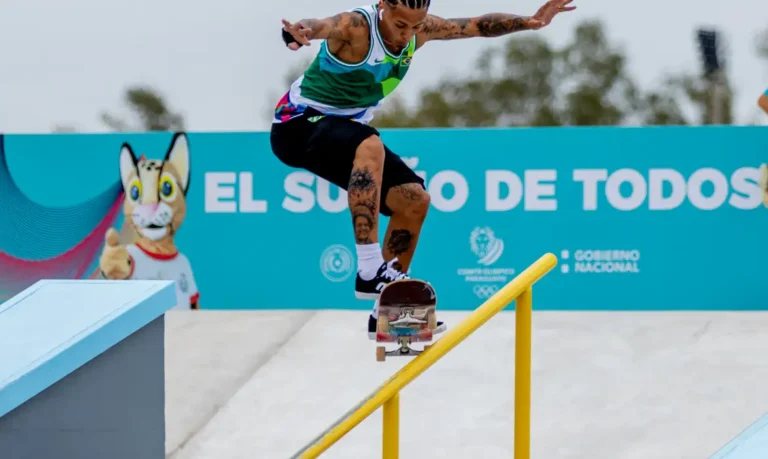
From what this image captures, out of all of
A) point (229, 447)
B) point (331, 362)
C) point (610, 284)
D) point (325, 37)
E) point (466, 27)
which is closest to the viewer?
point (325, 37)

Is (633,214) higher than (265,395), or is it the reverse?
(633,214)

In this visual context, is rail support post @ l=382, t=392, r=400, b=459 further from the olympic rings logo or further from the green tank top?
the olympic rings logo

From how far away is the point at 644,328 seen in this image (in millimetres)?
9711

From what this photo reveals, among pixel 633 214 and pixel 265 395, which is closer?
pixel 265 395

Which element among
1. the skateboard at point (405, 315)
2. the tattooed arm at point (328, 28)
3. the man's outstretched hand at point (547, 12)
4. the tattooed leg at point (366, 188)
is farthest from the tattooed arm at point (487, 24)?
the skateboard at point (405, 315)

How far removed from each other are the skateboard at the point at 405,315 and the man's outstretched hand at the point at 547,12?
5.45 feet

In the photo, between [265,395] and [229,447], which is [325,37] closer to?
[229,447]

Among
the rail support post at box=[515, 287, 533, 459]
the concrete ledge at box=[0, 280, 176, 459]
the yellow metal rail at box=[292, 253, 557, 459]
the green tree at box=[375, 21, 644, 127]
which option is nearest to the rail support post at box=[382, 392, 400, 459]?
the yellow metal rail at box=[292, 253, 557, 459]

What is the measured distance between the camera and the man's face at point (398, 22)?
466cm

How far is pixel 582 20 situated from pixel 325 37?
174ft

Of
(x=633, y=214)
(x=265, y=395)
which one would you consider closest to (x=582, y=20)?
(x=633, y=214)

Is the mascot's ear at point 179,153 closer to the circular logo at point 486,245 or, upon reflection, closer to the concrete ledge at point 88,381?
the circular logo at point 486,245

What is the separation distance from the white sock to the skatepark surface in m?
2.11

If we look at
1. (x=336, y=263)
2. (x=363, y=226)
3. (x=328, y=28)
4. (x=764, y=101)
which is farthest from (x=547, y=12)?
(x=336, y=263)
